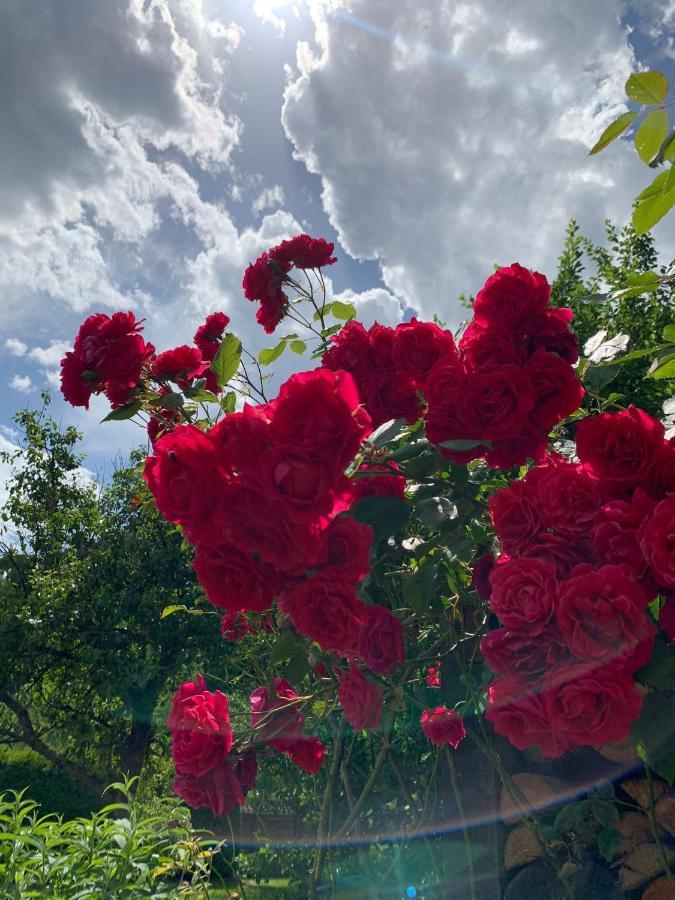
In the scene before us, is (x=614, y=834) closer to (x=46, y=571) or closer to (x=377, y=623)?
(x=377, y=623)

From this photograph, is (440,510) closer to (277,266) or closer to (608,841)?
(608,841)

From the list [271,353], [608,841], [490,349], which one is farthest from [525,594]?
[271,353]

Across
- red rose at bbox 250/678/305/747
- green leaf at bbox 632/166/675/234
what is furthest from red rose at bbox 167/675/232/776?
green leaf at bbox 632/166/675/234

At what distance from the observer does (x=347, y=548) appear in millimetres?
929

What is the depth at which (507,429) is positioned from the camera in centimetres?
99

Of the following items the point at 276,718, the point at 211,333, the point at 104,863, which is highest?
the point at 211,333

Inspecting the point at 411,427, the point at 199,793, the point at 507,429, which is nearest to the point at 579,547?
the point at 507,429

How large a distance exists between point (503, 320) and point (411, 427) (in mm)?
387

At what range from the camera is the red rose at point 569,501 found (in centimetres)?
93

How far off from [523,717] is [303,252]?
147 centimetres

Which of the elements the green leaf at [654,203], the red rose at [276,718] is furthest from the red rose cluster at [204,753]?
the green leaf at [654,203]

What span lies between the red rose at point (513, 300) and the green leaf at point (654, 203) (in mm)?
180

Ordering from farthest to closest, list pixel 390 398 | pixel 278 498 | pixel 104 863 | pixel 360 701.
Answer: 1. pixel 104 863
2. pixel 360 701
3. pixel 390 398
4. pixel 278 498

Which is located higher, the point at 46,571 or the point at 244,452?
the point at 46,571
